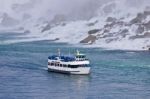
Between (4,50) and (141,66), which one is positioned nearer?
(141,66)

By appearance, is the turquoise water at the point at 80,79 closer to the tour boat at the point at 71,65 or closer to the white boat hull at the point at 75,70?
the white boat hull at the point at 75,70

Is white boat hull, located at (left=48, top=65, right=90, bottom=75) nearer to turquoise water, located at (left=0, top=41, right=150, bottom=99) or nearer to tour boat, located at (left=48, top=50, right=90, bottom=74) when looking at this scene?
tour boat, located at (left=48, top=50, right=90, bottom=74)

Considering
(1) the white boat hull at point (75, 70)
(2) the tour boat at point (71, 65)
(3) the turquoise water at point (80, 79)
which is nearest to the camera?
(3) the turquoise water at point (80, 79)

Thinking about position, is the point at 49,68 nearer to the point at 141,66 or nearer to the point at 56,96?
the point at 141,66

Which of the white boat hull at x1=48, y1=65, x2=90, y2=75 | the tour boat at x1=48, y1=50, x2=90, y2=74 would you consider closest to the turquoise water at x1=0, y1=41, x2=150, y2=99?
the white boat hull at x1=48, y1=65, x2=90, y2=75

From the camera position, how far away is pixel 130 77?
131625mm

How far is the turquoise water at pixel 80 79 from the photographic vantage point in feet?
373

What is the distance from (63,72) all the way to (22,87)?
68.2 feet

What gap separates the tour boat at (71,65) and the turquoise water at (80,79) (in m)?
1.66

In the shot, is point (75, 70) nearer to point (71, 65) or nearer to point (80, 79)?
point (71, 65)

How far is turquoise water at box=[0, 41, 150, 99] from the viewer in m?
114

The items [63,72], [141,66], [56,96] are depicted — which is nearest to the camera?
[56,96]

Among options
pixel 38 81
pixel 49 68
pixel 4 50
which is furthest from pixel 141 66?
pixel 4 50

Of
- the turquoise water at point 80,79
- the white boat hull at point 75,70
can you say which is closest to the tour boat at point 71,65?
the white boat hull at point 75,70
